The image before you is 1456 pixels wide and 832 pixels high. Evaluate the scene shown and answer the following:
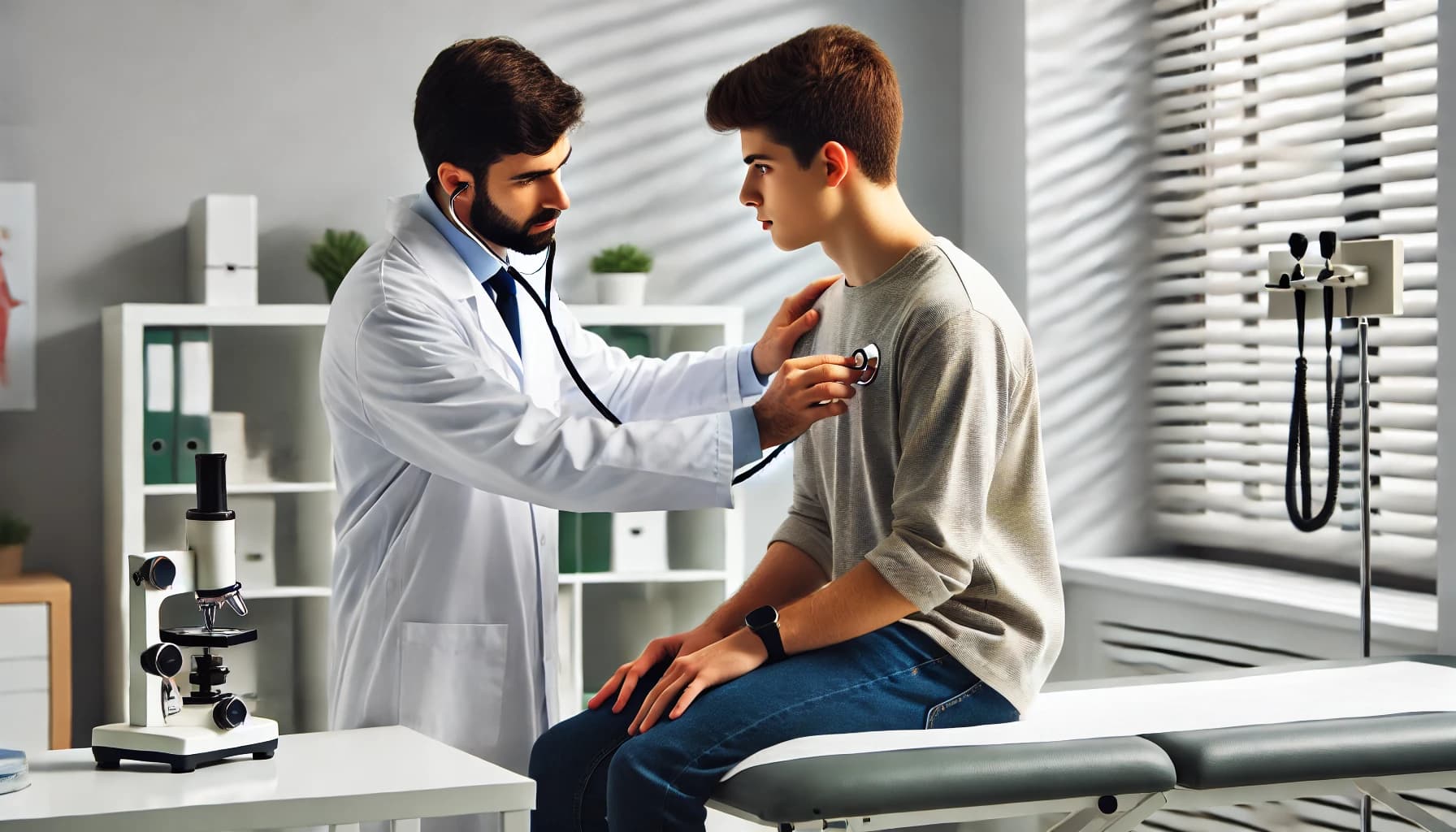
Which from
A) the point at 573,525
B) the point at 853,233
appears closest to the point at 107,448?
the point at 573,525

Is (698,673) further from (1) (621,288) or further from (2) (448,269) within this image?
(1) (621,288)

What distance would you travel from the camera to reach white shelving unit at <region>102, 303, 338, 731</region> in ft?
9.35

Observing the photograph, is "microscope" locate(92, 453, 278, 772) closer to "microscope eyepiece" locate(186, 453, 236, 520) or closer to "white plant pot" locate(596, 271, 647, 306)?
"microscope eyepiece" locate(186, 453, 236, 520)

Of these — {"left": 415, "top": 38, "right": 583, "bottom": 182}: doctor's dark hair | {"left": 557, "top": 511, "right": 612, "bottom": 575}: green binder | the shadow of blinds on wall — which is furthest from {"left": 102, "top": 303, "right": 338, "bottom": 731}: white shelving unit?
the shadow of blinds on wall

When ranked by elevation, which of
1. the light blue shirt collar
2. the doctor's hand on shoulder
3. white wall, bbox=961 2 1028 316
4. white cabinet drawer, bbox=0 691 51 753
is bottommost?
white cabinet drawer, bbox=0 691 51 753

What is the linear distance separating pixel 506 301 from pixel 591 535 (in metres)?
1.07

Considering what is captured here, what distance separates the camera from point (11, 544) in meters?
2.84

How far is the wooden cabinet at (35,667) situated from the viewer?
267 centimetres

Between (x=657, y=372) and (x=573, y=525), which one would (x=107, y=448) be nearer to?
(x=573, y=525)

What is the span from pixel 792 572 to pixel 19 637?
1.67 metres

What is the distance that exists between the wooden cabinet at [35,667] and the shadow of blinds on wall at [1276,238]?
2398 mm

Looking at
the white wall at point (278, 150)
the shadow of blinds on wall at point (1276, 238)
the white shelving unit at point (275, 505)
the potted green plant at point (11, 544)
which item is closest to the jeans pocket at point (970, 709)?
the shadow of blinds on wall at point (1276, 238)

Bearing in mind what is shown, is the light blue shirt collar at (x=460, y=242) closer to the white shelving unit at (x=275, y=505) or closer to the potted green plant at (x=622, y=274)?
the white shelving unit at (x=275, y=505)

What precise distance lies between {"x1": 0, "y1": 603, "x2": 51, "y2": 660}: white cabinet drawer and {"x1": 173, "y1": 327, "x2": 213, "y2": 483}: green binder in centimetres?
35
